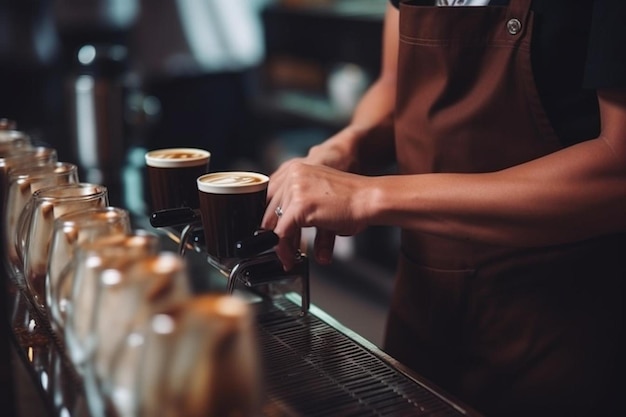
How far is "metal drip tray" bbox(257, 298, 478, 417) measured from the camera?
1122 mm

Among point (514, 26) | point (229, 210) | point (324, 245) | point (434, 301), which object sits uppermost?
point (514, 26)

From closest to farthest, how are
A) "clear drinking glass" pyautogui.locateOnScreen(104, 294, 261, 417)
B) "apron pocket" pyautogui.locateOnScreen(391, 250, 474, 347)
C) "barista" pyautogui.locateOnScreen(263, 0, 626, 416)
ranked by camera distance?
"clear drinking glass" pyautogui.locateOnScreen(104, 294, 261, 417) → "barista" pyautogui.locateOnScreen(263, 0, 626, 416) → "apron pocket" pyautogui.locateOnScreen(391, 250, 474, 347)

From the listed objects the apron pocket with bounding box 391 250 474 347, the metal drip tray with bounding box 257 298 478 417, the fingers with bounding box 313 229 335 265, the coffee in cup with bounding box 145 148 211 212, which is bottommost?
the apron pocket with bounding box 391 250 474 347

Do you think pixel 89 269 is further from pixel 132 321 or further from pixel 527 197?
pixel 527 197

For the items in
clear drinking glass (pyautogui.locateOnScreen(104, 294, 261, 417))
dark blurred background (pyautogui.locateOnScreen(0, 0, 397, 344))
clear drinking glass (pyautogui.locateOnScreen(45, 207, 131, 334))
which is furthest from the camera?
dark blurred background (pyautogui.locateOnScreen(0, 0, 397, 344))

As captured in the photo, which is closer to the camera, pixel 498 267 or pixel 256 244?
pixel 256 244

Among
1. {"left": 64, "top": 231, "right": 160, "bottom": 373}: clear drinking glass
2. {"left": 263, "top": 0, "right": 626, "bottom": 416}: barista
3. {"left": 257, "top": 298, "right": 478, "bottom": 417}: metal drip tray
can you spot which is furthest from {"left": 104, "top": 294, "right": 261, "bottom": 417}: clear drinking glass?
{"left": 263, "top": 0, "right": 626, "bottom": 416}: barista

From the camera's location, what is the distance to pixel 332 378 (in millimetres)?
1207

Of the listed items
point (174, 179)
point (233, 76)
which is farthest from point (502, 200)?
point (233, 76)

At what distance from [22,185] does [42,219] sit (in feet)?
0.57

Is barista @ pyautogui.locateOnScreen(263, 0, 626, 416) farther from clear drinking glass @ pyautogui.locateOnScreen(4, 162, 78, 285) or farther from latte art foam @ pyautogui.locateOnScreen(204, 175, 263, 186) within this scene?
clear drinking glass @ pyautogui.locateOnScreen(4, 162, 78, 285)

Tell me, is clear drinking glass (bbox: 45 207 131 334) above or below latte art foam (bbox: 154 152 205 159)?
below

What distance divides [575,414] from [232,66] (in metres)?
4.02

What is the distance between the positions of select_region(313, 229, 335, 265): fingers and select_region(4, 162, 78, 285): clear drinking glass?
430mm
